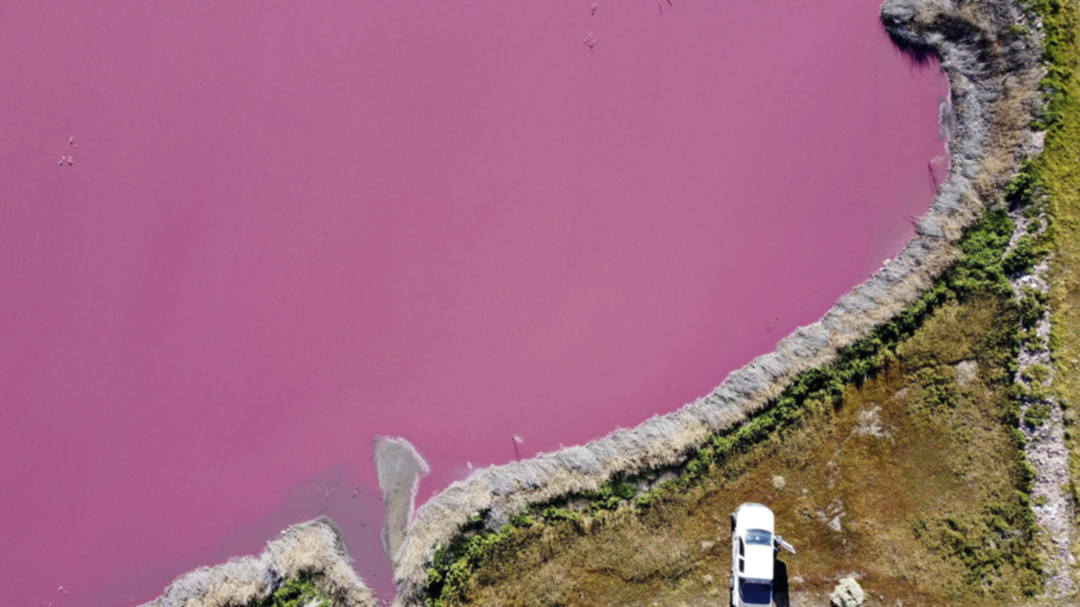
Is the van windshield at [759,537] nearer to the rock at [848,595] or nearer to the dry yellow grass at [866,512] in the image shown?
the dry yellow grass at [866,512]

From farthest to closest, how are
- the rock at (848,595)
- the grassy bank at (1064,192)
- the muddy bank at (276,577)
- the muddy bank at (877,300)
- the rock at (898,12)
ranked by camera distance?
1. the rock at (898,12)
2. the muddy bank at (276,577)
3. the muddy bank at (877,300)
4. the grassy bank at (1064,192)
5. the rock at (848,595)

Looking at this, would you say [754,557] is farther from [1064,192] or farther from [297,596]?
[1064,192]

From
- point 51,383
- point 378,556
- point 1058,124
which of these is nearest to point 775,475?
point 378,556

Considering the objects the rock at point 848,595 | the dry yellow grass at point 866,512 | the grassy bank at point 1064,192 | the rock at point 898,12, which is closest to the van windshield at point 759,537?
the dry yellow grass at point 866,512

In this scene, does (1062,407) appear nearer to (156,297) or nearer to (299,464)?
(299,464)

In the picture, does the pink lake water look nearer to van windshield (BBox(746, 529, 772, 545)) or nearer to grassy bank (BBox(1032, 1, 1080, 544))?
grassy bank (BBox(1032, 1, 1080, 544))

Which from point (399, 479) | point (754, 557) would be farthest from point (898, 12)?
point (399, 479)
